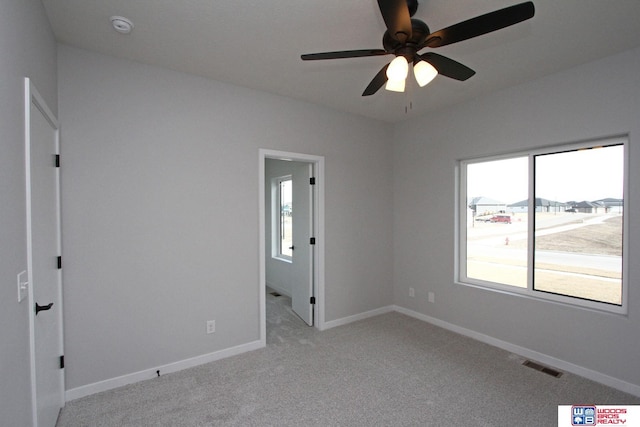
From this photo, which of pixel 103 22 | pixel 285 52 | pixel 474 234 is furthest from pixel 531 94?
pixel 103 22

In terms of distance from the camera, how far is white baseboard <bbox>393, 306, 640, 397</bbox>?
247 centimetres

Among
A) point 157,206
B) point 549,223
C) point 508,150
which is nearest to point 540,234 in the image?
point 549,223

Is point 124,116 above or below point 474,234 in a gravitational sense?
above

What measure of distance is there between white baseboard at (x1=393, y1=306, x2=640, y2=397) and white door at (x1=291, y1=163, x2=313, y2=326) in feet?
5.25

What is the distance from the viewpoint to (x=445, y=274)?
382cm

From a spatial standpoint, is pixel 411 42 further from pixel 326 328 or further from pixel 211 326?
pixel 326 328

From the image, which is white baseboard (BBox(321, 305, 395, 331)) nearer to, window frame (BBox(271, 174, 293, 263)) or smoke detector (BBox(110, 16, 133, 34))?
window frame (BBox(271, 174, 293, 263))

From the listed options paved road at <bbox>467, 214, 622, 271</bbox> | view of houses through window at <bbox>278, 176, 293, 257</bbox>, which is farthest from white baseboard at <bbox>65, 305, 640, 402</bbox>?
view of houses through window at <bbox>278, 176, 293, 257</bbox>

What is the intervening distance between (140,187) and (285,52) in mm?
1693

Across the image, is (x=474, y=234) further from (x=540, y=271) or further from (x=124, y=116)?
(x=124, y=116)

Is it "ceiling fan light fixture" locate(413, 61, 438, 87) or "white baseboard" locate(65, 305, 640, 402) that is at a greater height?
"ceiling fan light fixture" locate(413, 61, 438, 87)

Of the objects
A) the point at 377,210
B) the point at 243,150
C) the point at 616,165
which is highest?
the point at 243,150

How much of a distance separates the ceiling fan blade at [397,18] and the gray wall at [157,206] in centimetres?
200

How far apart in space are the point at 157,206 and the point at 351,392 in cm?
230
